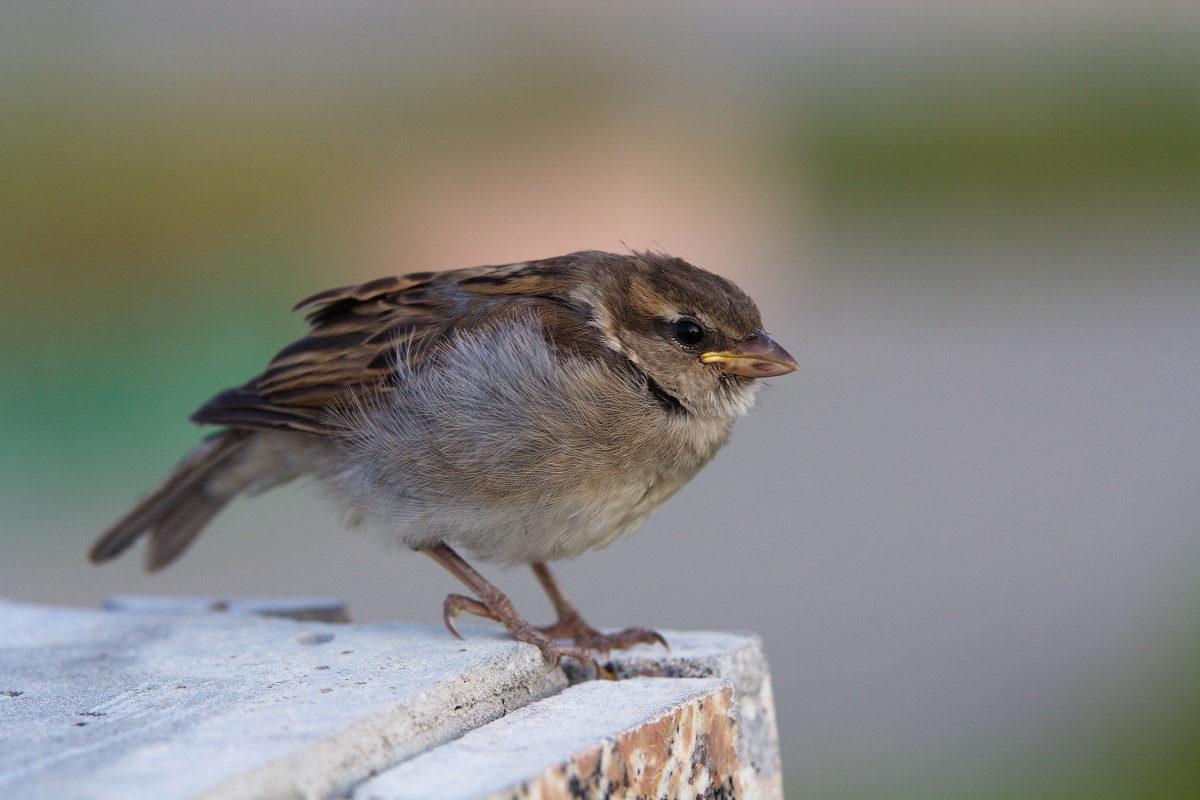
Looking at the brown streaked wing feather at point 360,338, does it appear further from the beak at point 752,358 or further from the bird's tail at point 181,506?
the beak at point 752,358

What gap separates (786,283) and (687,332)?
10698mm

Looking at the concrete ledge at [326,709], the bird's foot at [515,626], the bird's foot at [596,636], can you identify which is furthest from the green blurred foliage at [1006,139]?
the concrete ledge at [326,709]

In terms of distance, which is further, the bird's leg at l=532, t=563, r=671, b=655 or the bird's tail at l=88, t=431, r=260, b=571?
the bird's tail at l=88, t=431, r=260, b=571

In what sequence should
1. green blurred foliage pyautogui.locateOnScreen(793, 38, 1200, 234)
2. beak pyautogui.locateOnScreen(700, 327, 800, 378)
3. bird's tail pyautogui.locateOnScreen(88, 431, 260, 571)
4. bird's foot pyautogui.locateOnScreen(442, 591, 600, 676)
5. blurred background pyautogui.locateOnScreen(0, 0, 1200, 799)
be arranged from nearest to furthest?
bird's foot pyautogui.locateOnScreen(442, 591, 600, 676) → beak pyautogui.locateOnScreen(700, 327, 800, 378) → bird's tail pyautogui.locateOnScreen(88, 431, 260, 571) → blurred background pyautogui.locateOnScreen(0, 0, 1200, 799) → green blurred foliage pyautogui.locateOnScreen(793, 38, 1200, 234)

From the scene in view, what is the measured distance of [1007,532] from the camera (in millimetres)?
7742

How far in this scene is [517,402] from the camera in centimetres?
327

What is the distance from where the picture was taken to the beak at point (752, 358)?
3443mm

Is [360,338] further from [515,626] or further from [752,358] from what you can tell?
[752,358]

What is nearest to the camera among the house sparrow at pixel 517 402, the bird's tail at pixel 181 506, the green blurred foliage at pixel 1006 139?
the house sparrow at pixel 517 402

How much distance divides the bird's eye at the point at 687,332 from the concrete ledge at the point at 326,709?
2.52ft

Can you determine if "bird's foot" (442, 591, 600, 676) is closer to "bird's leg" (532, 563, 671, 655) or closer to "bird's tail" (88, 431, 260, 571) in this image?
"bird's leg" (532, 563, 671, 655)

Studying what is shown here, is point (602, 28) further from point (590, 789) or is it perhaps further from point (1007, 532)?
point (590, 789)

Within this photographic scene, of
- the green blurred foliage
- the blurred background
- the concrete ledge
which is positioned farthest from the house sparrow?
the green blurred foliage

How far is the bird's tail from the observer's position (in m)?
4.05
